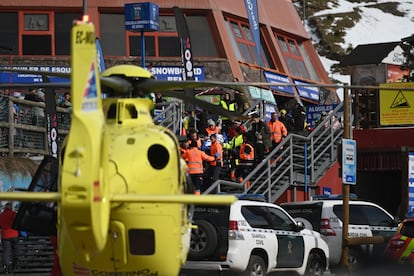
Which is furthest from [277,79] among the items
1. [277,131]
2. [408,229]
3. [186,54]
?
[408,229]

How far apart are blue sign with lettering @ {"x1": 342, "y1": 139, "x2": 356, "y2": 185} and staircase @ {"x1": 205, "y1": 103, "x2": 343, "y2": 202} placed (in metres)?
3.99

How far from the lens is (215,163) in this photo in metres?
27.5

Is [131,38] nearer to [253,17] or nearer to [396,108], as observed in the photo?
[253,17]

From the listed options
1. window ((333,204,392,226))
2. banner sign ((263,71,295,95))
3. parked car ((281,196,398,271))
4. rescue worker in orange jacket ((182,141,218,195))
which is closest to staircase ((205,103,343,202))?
rescue worker in orange jacket ((182,141,218,195))

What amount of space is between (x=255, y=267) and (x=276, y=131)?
903 cm

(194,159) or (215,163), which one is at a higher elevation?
(194,159)

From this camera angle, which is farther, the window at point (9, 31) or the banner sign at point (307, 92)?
the banner sign at point (307, 92)

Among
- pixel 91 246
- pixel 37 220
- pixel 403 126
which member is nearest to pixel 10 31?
pixel 403 126

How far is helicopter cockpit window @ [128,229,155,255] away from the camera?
13.1m

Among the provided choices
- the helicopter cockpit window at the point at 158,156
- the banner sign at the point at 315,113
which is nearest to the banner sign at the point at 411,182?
the banner sign at the point at 315,113

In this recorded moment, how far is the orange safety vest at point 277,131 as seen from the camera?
29922 millimetres

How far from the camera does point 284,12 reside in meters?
50.3

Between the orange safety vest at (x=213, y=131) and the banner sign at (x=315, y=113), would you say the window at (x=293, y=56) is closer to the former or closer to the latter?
the banner sign at (x=315, y=113)

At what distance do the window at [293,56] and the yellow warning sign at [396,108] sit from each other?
16095 millimetres
